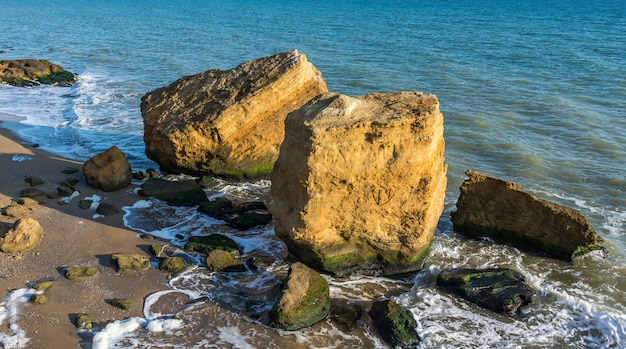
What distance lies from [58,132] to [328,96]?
11410 mm

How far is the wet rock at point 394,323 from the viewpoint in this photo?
849cm

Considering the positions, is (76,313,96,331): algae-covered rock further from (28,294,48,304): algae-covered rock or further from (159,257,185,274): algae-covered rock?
(159,257,185,274): algae-covered rock

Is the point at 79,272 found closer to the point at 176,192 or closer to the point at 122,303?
the point at 122,303

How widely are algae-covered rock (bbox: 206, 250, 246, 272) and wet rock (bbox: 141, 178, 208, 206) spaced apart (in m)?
2.73

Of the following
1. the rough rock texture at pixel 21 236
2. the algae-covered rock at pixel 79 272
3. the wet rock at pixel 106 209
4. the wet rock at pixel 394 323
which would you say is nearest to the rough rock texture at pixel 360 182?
the wet rock at pixel 394 323

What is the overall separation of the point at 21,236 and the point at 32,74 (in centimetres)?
1882

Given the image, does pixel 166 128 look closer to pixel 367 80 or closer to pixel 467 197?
pixel 467 197

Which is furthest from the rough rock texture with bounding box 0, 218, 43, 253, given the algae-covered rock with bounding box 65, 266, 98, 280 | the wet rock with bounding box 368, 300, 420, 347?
the wet rock with bounding box 368, 300, 420, 347

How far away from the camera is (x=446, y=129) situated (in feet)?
60.5

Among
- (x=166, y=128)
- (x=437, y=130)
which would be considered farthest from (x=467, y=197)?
(x=166, y=128)

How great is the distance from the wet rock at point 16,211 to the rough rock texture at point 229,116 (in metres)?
3.71

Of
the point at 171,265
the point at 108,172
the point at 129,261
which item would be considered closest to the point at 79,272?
the point at 129,261

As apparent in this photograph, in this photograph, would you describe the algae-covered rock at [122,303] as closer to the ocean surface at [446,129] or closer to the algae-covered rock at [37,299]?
the ocean surface at [446,129]

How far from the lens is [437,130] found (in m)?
9.99
